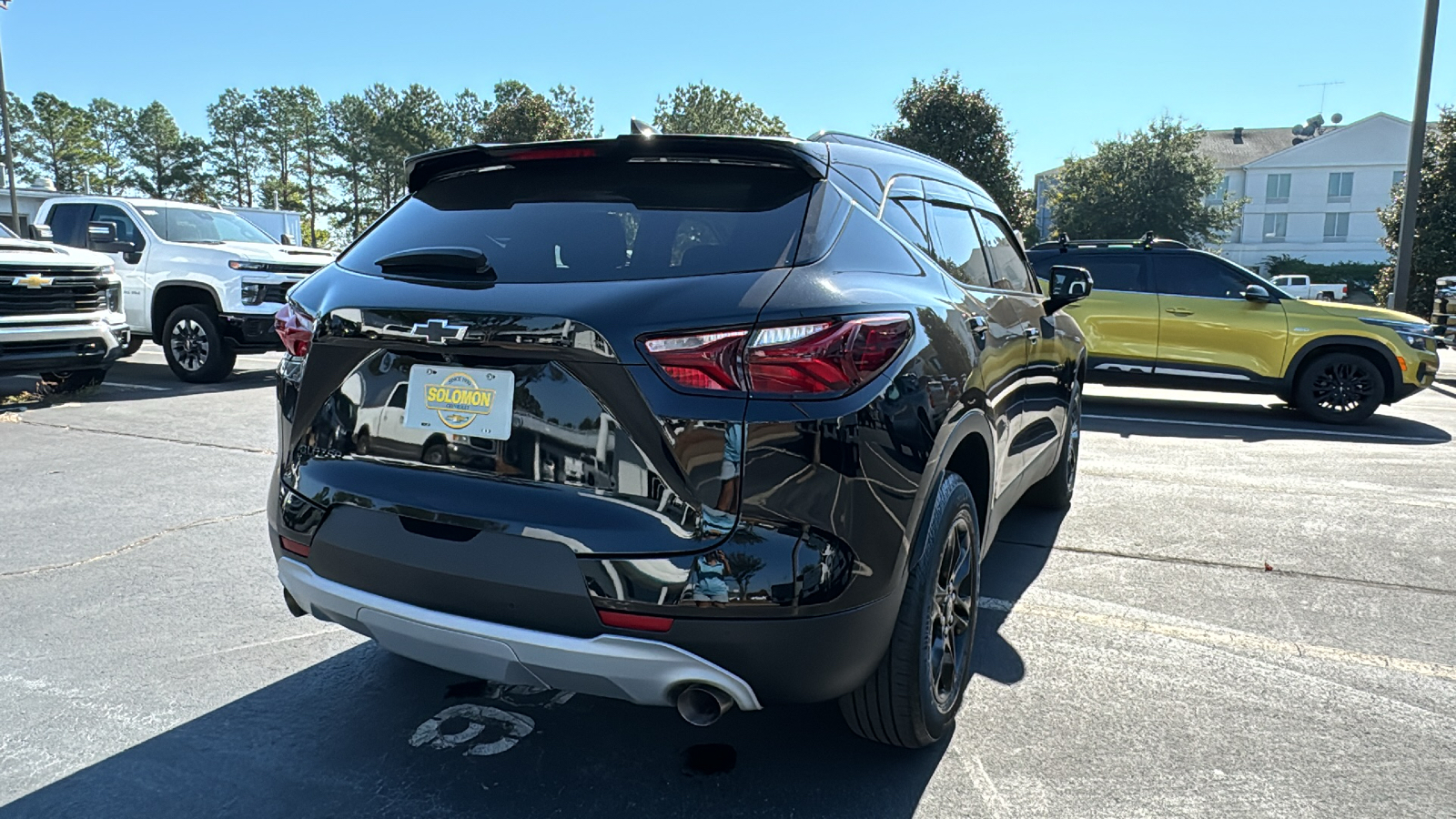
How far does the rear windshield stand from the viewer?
2316 millimetres

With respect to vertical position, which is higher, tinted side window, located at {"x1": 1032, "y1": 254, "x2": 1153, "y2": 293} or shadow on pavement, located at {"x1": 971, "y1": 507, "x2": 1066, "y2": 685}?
tinted side window, located at {"x1": 1032, "y1": 254, "x2": 1153, "y2": 293}

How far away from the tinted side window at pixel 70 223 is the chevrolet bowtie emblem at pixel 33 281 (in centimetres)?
348

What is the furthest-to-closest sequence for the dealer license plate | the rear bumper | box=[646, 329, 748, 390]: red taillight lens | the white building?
1. the white building
2. the rear bumper
3. the dealer license plate
4. box=[646, 329, 748, 390]: red taillight lens

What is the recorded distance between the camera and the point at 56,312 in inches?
339

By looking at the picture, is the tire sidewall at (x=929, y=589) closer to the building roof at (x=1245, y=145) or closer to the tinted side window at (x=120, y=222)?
the tinted side window at (x=120, y=222)

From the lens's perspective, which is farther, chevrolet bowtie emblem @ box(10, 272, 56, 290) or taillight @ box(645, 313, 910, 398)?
chevrolet bowtie emblem @ box(10, 272, 56, 290)

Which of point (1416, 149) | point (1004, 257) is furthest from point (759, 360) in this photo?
point (1416, 149)

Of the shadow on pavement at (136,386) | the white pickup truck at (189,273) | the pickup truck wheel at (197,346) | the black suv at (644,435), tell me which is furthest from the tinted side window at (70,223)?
the black suv at (644,435)

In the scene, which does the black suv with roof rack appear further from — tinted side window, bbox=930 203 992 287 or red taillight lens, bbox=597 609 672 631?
red taillight lens, bbox=597 609 672 631

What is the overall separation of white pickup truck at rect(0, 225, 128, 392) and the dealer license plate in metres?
7.63

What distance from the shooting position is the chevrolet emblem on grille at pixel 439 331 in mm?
2262

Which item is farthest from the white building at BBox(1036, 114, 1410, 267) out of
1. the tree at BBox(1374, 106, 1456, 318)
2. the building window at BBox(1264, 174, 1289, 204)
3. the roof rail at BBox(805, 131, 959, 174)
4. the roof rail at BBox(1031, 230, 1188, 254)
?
the roof rail at BBox(805, 131, 959, 174)

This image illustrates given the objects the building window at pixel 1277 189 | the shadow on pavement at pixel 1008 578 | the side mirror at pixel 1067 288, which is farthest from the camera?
the building window at pixel 1277 189

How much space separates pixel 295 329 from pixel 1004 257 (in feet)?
9.11
